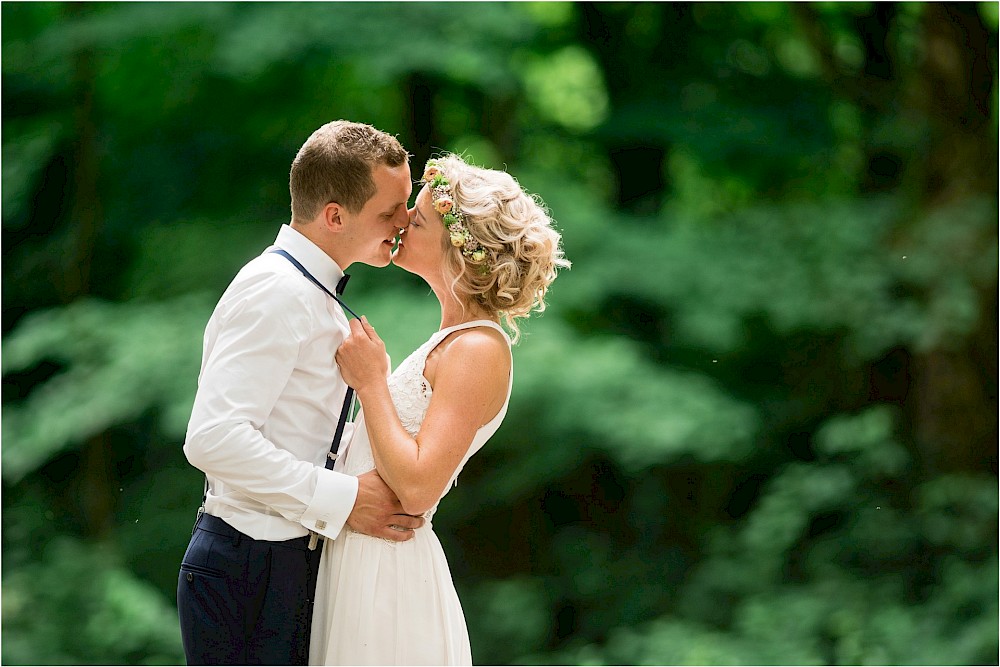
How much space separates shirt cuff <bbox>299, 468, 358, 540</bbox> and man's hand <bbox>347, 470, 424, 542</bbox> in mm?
→ 31

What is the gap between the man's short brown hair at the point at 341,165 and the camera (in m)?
2.15

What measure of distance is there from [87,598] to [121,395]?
1.22 meters

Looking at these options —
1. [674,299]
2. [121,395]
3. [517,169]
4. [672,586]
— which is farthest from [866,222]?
[121,395]

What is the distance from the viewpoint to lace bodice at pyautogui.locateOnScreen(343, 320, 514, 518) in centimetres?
219

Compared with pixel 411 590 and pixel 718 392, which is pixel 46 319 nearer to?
pixel 718 392

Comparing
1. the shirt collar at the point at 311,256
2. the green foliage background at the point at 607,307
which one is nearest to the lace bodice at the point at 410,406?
the shirt collar at the point at 311,256

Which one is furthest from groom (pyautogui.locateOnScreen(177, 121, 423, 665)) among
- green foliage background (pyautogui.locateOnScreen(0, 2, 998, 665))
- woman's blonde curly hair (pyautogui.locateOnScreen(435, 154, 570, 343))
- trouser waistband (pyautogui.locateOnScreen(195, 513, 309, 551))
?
green foliage background (pyautogui.locateOnScreen(0, 2, 998, 665))

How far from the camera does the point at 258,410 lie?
2.00 meters

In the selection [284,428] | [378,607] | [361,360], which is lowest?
[378,607]

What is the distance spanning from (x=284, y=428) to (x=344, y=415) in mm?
150

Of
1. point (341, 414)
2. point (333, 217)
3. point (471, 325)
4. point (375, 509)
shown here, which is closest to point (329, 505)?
point (375, 509)

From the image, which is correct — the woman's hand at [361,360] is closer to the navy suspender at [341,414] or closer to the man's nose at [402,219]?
the navy suspender at [341,414]

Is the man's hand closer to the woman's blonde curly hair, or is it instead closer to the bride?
the bride

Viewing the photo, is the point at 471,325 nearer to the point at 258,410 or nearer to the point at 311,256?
the point at 311,256
